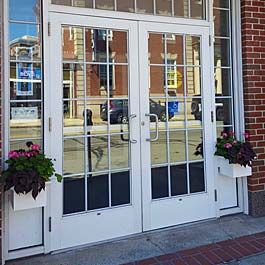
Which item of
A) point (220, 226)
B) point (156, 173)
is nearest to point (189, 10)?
point (156, 173)

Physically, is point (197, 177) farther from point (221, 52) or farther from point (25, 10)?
point (25, 10)

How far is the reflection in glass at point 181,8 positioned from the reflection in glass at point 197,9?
0.06 m

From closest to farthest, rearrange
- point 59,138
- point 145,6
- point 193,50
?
point 59,138 → point 145,6 → point 193,50

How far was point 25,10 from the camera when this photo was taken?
2.80 metres

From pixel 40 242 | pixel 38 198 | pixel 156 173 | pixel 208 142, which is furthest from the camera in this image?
pixel 208 142

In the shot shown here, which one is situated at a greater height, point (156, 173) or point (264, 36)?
point (264, 36)

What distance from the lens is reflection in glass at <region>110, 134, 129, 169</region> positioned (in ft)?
10.4

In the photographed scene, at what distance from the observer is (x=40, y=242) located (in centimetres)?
285

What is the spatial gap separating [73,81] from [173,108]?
1.11 m

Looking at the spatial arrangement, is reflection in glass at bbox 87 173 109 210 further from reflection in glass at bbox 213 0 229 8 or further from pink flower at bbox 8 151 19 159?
reflection in glass at bbox 213 0 229 8

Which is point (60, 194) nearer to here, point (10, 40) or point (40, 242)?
point (40, 242)

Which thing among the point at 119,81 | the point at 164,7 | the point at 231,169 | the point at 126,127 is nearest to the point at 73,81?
the point at 119,81

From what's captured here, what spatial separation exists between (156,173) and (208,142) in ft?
2.37

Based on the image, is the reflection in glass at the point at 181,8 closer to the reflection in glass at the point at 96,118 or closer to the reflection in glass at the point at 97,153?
the reflection in glass at the point at 96,118
